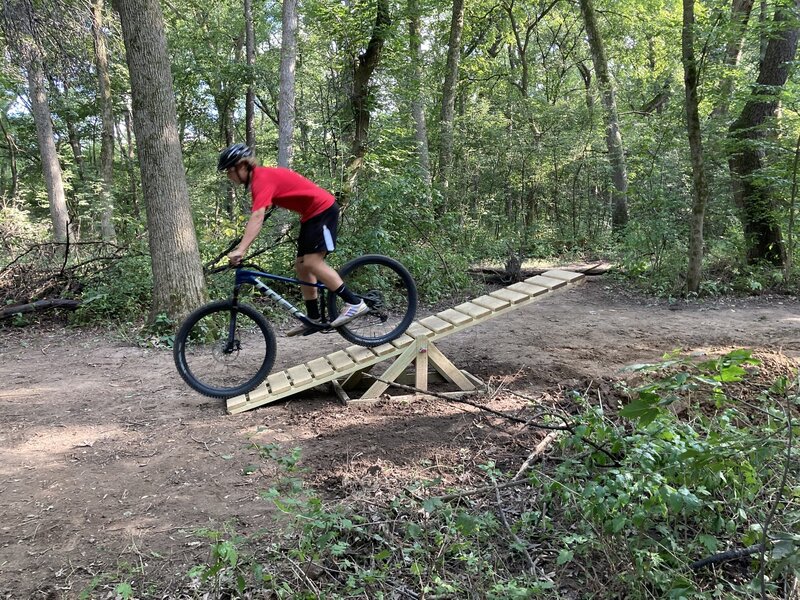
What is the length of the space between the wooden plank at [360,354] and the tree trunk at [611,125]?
32.4ft

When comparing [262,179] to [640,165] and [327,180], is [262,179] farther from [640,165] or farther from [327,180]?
[640,165]

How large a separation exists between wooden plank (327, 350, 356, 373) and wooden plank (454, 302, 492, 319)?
47.1 inches

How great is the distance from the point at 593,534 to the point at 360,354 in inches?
98.1

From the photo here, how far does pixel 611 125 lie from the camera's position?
492 inches

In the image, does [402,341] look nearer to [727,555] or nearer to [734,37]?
Answer: [727,555]

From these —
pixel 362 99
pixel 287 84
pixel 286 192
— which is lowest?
pixel 286 192

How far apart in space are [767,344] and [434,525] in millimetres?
4818

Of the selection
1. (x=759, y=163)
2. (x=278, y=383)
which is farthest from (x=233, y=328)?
(x=759, y=163)

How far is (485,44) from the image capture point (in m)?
19.0

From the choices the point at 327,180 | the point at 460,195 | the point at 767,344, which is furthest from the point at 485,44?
the point at 767,344

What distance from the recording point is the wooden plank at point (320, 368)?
4270 mm

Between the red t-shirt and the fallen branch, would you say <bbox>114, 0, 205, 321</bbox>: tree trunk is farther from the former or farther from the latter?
the fallen branch

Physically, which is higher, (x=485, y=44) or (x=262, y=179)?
(x=485, y=44)

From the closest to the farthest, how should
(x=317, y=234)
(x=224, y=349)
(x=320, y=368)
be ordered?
1. (x=317, y=234)
2. (x=320, y=368)
3. (x=224, y=349)
